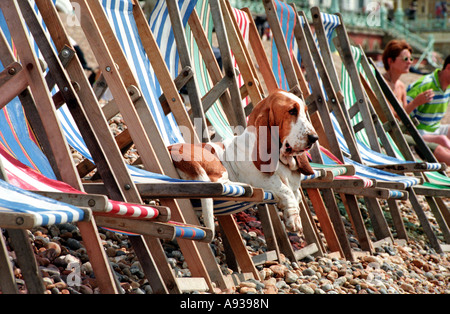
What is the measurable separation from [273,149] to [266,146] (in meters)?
0.04

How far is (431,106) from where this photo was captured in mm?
6270

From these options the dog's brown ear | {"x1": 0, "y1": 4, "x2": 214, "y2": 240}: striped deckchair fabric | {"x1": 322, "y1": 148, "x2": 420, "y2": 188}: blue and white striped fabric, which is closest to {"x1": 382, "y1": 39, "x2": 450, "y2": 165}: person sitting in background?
{"x1": 322, "y1": 148, "x2": 420, "y2": 188}: blue and white striped fabric

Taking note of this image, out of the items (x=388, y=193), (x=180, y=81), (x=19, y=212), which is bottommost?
(x=388, y=193)

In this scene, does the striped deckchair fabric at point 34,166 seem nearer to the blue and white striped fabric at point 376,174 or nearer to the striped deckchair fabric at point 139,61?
the striped deckchair fabric at point 139,61

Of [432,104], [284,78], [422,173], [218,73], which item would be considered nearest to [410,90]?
[432,104]

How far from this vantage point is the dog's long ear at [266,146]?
325 centimetres

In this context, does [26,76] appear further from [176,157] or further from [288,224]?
[288,224]

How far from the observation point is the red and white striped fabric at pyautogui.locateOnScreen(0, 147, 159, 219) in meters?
2.11

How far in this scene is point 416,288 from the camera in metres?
3.76

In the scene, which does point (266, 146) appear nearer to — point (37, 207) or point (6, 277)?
point (6, 277)

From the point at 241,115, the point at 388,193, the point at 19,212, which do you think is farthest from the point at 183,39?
the point at 19,212

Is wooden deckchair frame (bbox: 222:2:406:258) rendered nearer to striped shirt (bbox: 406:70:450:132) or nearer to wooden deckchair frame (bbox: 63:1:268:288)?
wooden deckchair frame (bbox: 63:1:268:288)

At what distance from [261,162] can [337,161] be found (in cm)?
112

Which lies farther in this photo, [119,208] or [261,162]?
[261,162]
